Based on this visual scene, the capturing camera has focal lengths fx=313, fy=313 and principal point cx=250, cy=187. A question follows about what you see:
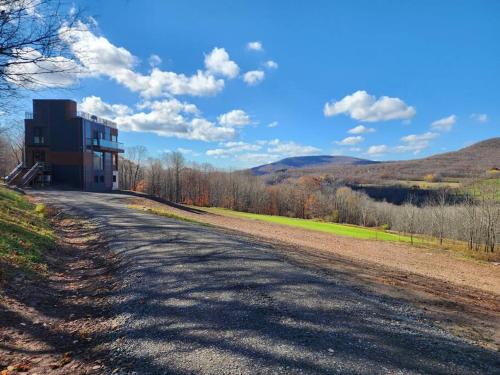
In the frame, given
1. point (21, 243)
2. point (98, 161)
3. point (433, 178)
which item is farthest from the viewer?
point (433, 178)

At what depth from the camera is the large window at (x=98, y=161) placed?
130 ft

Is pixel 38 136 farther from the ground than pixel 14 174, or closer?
farther from the ground

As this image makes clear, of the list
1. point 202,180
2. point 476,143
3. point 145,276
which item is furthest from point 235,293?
point 476,143

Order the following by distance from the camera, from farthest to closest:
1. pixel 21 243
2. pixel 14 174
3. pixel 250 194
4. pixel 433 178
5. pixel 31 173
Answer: pixel 433 178, pixel 250 194, pixel 31 173, pixel 14 174, pixel 21 243

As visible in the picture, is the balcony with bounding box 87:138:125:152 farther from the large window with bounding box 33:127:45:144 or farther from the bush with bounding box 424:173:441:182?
the bush with bounding box 424:173:441:182

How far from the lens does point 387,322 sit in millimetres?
4863

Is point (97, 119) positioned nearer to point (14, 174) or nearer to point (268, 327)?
point (14, 174)

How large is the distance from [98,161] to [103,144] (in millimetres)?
2305

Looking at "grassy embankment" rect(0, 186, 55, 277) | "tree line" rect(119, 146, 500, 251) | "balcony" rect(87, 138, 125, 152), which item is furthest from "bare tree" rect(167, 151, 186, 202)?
"grassy embankment" rect(0, 186, 55, 277)

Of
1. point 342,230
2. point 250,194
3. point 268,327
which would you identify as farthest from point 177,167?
point 268,327

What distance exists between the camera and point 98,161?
40500mm

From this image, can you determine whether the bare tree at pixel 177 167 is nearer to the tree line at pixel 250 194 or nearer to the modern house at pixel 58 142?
the tree line at pixel 250 194

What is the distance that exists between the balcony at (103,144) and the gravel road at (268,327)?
35855 mm

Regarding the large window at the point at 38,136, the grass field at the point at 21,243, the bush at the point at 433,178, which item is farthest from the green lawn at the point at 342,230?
the bush at the point at 433,178
